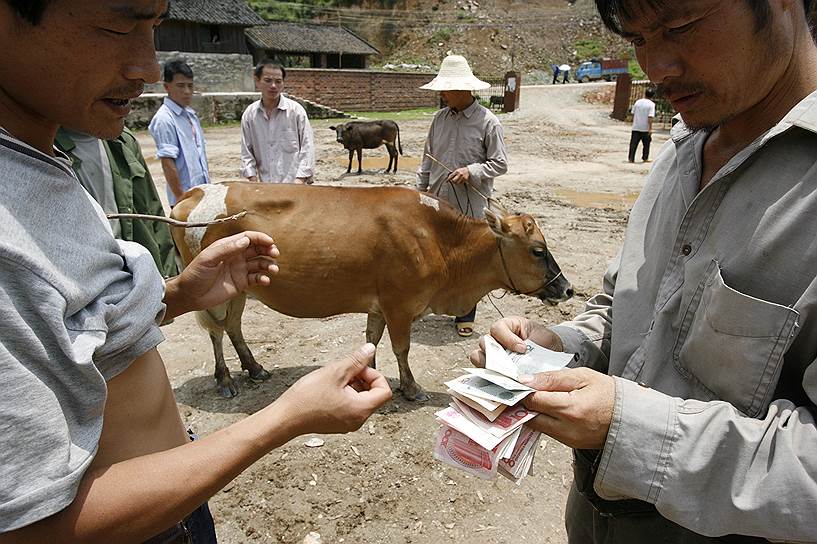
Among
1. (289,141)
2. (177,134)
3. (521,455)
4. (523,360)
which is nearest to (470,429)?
(521,455)

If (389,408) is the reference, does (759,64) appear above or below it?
above

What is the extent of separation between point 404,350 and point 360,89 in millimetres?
32988

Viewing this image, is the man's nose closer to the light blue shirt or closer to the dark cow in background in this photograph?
the light blue shirt

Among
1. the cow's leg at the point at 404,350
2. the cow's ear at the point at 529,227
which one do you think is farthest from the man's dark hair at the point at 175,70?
the cow's ear at the point at 529,227

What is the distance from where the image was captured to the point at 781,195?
49.5 inches

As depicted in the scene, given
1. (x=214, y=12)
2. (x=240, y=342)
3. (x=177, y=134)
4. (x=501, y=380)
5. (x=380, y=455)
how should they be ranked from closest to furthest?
(x=501, y=380)
(x=380, y=455)
(x=240, y=342)
(x=177, y=134)
(x=214, y=12)

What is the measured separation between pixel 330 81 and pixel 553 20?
50.6m

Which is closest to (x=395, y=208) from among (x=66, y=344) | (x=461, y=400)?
(x=461, y=400)

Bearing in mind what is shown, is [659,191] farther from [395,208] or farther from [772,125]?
[395,208]

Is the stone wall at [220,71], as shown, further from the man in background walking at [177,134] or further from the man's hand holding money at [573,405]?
the man's hand holding money at [573,405]

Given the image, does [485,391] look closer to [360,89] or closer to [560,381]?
[560,381]

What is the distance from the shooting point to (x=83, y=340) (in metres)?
1.05

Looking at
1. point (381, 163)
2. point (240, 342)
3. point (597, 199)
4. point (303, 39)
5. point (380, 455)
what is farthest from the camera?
point (303, 39)

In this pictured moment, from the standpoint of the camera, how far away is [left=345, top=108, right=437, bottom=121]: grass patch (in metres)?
31.4
